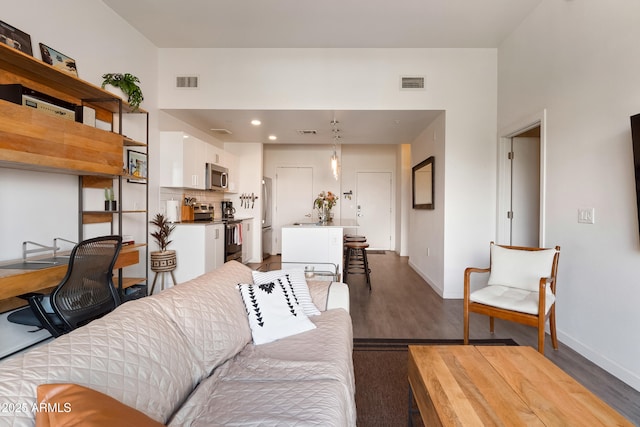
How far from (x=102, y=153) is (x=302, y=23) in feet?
7.98

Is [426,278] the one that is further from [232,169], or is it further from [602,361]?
[232,169]

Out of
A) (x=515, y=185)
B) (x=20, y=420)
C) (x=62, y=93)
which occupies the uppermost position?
(x=62, y=93)

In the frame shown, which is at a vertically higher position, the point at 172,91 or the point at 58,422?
the point at 172,91

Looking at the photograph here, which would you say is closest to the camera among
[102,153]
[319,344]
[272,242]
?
[319,344]

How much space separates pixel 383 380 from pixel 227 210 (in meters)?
4.42

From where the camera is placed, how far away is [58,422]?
0.59 m

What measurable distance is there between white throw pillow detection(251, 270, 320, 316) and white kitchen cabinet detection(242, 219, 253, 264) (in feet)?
11.8

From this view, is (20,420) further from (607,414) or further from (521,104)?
(521,104)

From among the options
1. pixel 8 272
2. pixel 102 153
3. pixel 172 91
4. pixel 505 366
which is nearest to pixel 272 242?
pixel 172 91

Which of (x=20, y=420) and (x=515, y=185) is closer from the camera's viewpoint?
(x=20, y=420)

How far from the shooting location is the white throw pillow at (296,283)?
195 cm

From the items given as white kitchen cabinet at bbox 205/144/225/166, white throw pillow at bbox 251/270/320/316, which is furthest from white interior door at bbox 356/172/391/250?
white throw pillow at bbox 251/270/320/316

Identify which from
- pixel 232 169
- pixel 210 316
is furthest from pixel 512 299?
pixel 232 169

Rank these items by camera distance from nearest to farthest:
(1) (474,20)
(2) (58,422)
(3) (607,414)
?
(2) (58,422) < (3) (607,414) < (1) (474,20)
